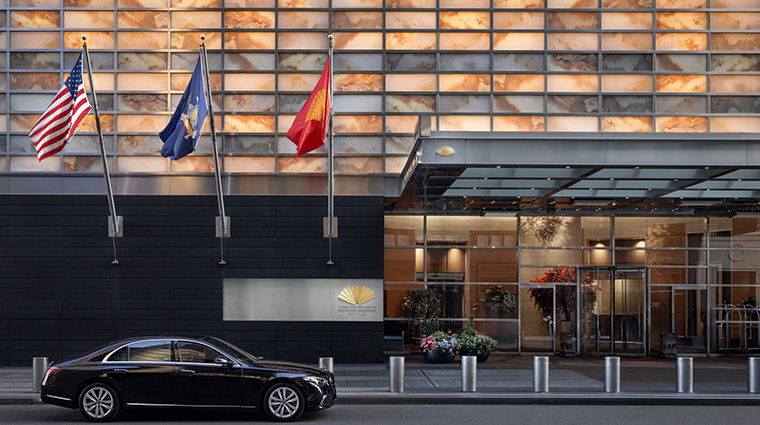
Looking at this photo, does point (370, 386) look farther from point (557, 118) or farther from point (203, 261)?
point (557, 118)

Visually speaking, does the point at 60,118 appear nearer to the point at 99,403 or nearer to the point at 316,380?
the point at 99,403

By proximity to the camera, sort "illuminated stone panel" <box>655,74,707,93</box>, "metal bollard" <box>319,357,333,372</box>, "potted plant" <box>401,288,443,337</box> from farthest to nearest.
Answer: "potted plant" <box>401,288,443,337</box> → "illuminated stone panel" <box>655,74,707,93</box> → "metal bollard" <box>319,357,333,372</box>

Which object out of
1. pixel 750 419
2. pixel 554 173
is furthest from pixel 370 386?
pixel 750 419

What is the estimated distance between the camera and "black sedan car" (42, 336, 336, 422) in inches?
464

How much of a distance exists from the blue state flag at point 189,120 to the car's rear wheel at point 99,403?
600cm

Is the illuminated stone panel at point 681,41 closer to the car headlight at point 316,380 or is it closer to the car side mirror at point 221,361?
the car headlight at point 316,380

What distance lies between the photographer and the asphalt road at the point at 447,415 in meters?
12.0

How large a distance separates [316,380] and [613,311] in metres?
11.8

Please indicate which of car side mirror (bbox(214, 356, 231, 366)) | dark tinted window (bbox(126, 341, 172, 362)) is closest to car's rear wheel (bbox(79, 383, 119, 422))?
dark tinted window (bbox(126, 341, 172, 362))

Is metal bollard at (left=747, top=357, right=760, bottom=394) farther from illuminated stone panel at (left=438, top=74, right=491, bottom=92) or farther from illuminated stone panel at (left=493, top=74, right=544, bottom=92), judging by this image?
illuminated stone panel at (left=438, top=74, right=491, bottom=92)

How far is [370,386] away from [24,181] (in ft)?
35.1

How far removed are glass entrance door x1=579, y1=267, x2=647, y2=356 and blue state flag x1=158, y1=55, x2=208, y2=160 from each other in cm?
1143

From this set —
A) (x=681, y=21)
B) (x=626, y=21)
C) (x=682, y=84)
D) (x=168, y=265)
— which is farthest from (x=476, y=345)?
(x=681, y=21)

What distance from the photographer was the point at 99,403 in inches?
465
